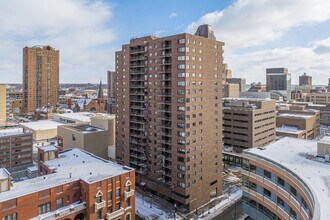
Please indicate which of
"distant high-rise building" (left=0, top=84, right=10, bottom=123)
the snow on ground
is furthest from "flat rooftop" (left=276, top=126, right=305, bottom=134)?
"distant high-rise building" (left=0, top=84, right=10, bottom=123)

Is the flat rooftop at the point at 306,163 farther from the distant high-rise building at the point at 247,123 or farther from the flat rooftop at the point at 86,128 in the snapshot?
the flat rooftop at the point at 86,128

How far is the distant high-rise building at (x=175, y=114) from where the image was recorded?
69.4m

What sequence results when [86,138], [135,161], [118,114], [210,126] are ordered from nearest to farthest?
[210,126]
[135,161]
[118,114]
[86,138]

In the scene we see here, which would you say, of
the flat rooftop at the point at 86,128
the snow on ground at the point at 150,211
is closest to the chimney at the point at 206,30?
the flat rooftop at the point at 86,128

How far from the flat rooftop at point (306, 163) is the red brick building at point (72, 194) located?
26.7m

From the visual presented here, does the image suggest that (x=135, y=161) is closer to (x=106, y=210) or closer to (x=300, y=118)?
(x=106, y=210)

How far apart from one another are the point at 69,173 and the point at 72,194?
5.90 meters

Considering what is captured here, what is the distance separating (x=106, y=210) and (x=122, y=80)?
47602 millimetres

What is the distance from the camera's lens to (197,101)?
71.7m

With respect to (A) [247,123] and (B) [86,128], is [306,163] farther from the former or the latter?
(B) [86,128]

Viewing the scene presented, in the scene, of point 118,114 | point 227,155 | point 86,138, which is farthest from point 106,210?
point 227,155

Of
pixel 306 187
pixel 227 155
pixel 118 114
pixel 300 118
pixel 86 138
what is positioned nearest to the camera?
pixel 306 187

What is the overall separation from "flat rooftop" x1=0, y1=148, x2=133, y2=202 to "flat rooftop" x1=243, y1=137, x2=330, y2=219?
29167 mm

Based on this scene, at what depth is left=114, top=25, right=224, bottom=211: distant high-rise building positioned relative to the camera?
228 feet
